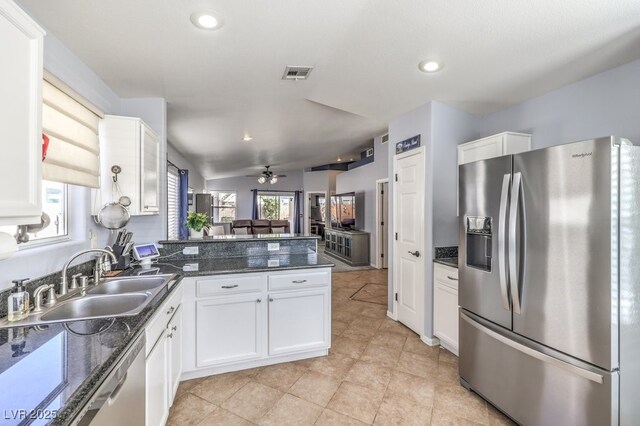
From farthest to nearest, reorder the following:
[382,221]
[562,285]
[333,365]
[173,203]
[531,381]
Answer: [382,221] → [173,203] → [333,365] → [531,381] → [562,285]

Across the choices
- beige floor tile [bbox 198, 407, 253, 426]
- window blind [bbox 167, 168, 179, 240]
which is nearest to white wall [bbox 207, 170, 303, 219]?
window blind [bbox 167, 168, 179, 240]

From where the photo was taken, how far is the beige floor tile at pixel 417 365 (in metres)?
2.52

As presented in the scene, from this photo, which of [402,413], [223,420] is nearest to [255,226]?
[223,420]

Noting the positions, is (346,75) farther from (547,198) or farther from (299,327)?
(299,327)

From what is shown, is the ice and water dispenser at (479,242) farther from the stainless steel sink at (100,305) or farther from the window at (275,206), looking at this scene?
the window at (275,206)

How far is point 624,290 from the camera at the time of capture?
4.77ft

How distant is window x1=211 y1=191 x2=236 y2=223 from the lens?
36.4ft

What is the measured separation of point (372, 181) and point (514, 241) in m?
5.02

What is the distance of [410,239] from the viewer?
11.1ft

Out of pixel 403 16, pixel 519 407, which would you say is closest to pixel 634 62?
pixel 403 16

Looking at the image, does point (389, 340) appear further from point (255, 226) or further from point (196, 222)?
point (255, 226)

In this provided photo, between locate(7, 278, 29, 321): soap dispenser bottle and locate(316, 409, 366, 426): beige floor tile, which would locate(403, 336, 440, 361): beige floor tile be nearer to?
locate(316, 409, 366, 426): beige floor tile

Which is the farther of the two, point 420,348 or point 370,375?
point 420,348

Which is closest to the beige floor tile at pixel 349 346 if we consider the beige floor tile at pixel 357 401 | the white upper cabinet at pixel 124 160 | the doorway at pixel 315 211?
the beige floor tile at pixel 357 401
